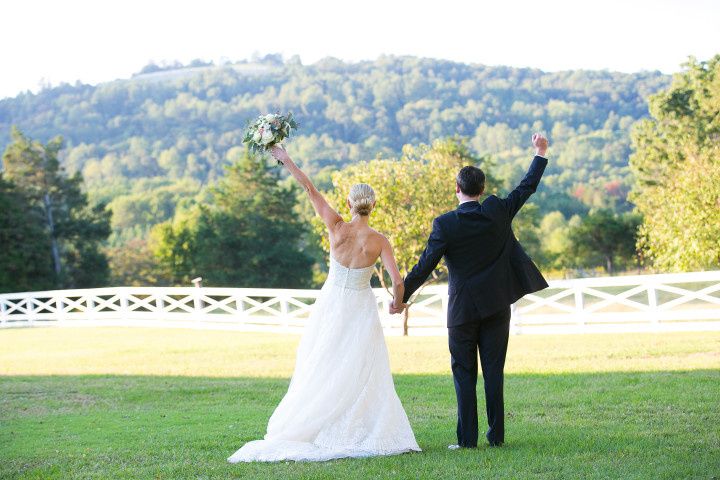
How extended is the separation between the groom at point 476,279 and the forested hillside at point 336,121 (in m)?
60.7

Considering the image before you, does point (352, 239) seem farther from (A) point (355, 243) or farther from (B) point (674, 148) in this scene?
(B) point (674, 148)

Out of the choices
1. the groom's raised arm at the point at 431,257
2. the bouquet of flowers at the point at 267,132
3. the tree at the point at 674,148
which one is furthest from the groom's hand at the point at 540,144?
the tree at the point at 674,148

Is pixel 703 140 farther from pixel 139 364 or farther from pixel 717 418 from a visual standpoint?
pixel 717 418

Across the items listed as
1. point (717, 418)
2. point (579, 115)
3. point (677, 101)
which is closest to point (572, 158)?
point (579, 115)

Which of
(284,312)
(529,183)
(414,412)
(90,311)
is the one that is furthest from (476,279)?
(90,311)

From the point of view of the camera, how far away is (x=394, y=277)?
623 cm

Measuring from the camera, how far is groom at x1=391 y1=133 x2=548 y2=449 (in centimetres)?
582

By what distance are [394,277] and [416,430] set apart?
1473 millimetres

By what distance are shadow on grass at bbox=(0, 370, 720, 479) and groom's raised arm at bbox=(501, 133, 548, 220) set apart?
160 centimetres

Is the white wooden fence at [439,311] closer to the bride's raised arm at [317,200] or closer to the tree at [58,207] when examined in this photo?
the bride's raised arm at [317,200]

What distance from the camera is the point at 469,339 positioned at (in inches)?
232

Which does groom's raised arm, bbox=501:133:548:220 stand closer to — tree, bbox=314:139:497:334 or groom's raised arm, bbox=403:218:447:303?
groom's raised arm, bbox=403:218:447:303

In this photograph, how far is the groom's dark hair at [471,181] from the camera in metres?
5.84

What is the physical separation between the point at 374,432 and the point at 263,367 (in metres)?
7.68
